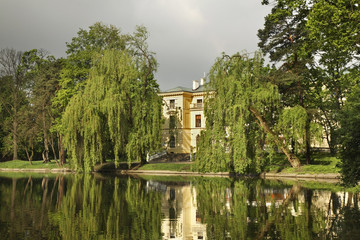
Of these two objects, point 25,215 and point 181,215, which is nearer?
point 25,215

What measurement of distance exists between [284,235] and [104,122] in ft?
98.2

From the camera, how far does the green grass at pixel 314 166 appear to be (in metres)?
34.1

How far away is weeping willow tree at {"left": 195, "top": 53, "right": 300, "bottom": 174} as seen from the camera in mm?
33656

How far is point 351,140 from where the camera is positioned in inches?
599

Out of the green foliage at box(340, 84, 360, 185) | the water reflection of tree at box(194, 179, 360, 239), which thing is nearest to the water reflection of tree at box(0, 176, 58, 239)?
the water reflection of tree at box(194, 179, 360, 239)


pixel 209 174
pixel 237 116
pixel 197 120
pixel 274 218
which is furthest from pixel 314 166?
pixel 197 120

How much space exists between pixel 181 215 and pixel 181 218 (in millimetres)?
666

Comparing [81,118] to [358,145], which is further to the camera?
[81,118]

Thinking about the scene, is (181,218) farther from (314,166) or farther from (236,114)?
(314,166)

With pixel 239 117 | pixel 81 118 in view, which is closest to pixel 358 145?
pixel 239 117

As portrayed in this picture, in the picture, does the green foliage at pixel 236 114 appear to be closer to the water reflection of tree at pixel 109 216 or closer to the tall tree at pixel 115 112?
the tall tree at pixel 115 112

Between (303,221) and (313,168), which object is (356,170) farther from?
(313,168)

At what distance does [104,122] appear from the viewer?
3972cm

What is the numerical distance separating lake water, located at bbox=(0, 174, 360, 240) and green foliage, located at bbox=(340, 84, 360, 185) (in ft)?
4.70
